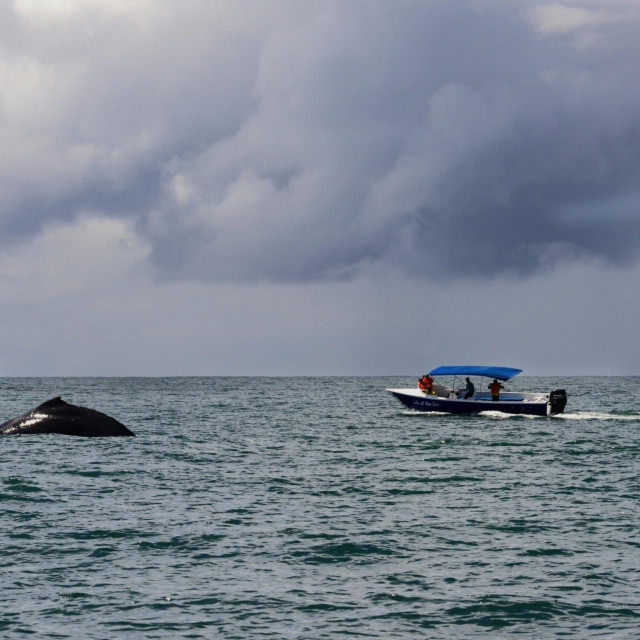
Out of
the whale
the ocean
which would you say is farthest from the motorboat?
the whale

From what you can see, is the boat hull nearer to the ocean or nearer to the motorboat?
the motorboat

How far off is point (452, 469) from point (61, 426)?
2377cm

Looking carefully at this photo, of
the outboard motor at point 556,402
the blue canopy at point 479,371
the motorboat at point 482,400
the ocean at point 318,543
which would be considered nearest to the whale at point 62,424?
the ocean at point 318,543

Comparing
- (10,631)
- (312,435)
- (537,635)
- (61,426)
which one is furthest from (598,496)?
(61,426)

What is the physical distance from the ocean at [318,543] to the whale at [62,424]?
15.1 feet

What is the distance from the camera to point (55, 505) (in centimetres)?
2728

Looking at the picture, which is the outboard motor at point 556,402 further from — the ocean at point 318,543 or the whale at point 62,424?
the whale at point 62,424

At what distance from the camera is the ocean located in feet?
52.2

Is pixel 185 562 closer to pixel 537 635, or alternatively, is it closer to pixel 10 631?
pixel 10 631

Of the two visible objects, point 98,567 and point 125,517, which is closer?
point 98,567

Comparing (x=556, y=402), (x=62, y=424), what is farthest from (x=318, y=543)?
(x=556, y=402)

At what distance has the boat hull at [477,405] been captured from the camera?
65.2m

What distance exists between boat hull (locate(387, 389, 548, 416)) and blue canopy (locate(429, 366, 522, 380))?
6.39 feet

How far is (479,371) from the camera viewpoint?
219 ft
